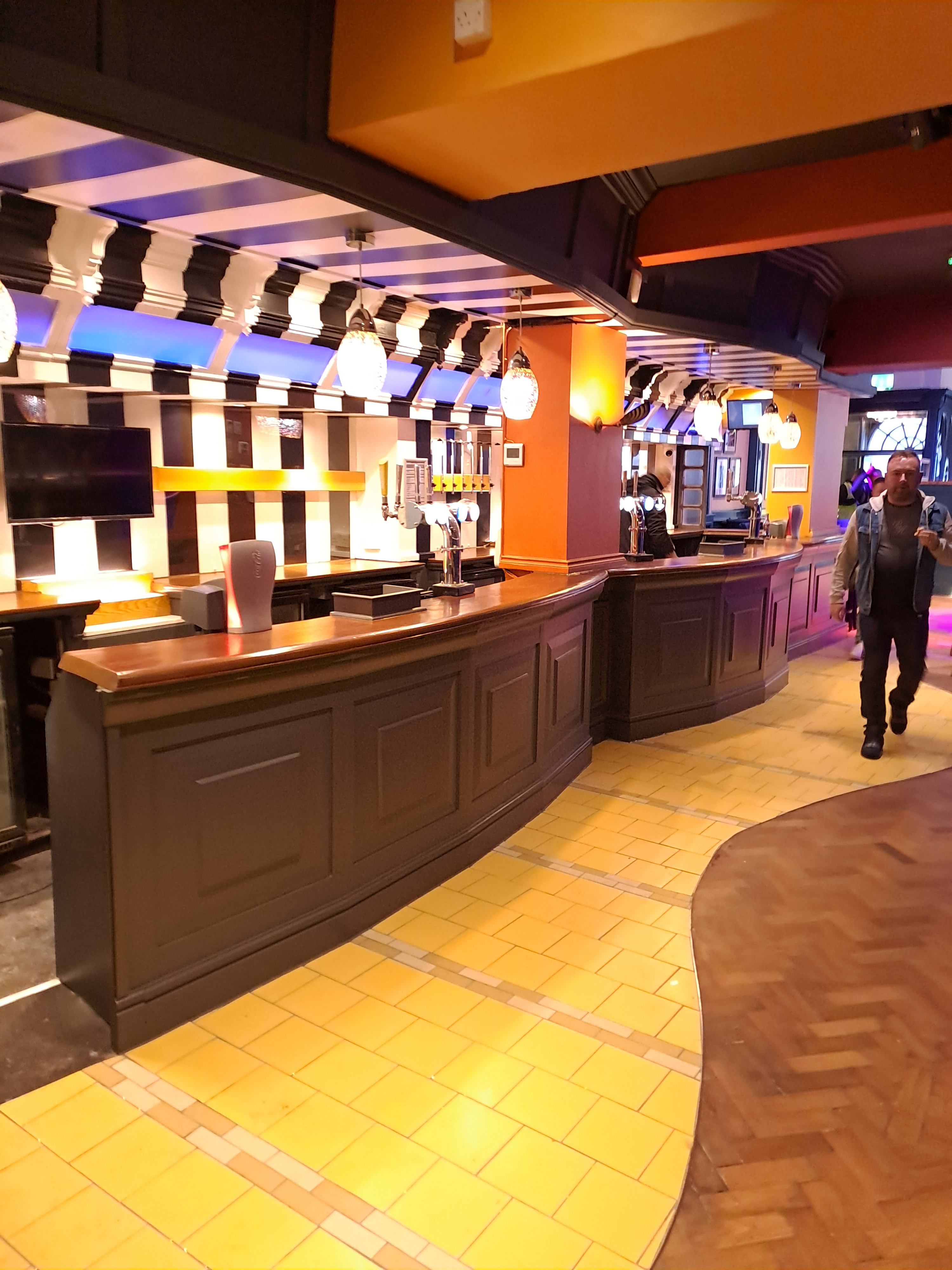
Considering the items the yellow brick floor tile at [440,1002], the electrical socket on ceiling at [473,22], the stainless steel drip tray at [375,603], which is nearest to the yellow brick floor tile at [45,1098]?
the yellow brick floor tile at [440,1002]

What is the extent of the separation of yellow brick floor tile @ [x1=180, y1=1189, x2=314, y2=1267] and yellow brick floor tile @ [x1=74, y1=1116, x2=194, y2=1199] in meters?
0.26

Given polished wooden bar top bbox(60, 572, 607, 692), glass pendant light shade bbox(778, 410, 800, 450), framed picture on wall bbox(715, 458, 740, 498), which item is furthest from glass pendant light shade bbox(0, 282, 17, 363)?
framed picture on wall bbox(715, 458, 740, 498)

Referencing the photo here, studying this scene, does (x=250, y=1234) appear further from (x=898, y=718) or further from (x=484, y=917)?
(x=898, y=718)

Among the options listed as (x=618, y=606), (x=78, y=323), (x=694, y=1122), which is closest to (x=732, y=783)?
(x=618, y=606)

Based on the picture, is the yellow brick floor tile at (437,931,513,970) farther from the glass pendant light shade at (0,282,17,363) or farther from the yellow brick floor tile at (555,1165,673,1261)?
the glass pendant light shade at (0,282,17,363)

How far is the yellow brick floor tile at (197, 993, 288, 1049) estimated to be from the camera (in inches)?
114

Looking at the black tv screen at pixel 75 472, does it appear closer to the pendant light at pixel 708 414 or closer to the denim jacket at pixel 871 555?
the denim jacket at pixel 871 555

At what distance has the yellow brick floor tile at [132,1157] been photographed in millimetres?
2299

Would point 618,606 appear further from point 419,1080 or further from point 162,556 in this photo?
point 419,1080

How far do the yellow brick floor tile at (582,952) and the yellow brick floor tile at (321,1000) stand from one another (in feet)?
2.66

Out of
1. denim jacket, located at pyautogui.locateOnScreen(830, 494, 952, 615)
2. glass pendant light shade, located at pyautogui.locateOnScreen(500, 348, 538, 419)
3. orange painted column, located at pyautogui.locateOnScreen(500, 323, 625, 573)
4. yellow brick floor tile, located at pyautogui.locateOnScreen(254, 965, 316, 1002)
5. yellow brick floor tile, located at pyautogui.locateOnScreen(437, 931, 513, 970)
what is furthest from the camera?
orange painted column, located at pyautogui.locateOnScreen(500, 323, 625, 573)

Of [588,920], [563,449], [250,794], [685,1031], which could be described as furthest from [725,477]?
[250,794]

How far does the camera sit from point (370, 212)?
12.4 feet

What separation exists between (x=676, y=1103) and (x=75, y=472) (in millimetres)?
4505
